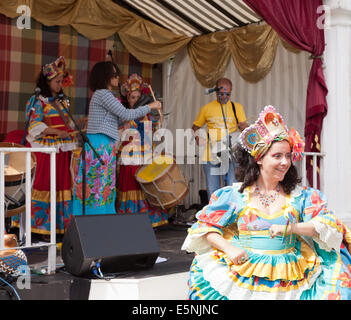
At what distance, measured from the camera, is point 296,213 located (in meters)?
2.38

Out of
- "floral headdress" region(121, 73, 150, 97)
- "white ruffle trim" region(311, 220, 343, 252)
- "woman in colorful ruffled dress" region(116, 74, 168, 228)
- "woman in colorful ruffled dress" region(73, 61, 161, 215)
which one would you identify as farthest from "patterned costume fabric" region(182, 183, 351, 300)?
"floral headdress" region(121, 73, 150, 97)

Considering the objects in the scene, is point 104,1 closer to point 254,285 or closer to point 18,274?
point 18,274

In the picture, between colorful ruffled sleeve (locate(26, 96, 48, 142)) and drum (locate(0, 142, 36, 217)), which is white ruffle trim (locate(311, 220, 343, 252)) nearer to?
drum (locate(0, 142, 36, 217))

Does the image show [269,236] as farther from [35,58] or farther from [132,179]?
[35,58]

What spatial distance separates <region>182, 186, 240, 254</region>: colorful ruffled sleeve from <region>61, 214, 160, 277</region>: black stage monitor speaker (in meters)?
1.04

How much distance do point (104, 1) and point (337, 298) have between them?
195 inches

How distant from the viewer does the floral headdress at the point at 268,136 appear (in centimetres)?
243

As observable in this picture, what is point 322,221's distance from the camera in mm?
2244

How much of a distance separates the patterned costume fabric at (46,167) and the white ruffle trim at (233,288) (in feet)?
9.00

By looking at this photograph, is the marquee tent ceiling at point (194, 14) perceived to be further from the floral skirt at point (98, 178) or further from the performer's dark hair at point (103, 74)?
the floral skirt at point (98, 178)

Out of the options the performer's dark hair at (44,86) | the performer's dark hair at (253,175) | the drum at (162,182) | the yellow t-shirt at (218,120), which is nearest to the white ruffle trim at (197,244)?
the performer's dark hair at (253,175)

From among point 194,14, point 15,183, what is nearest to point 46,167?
point 15,183

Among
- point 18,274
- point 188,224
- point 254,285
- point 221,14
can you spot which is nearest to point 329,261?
point 254,285

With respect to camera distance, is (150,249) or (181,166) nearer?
(150,249)
